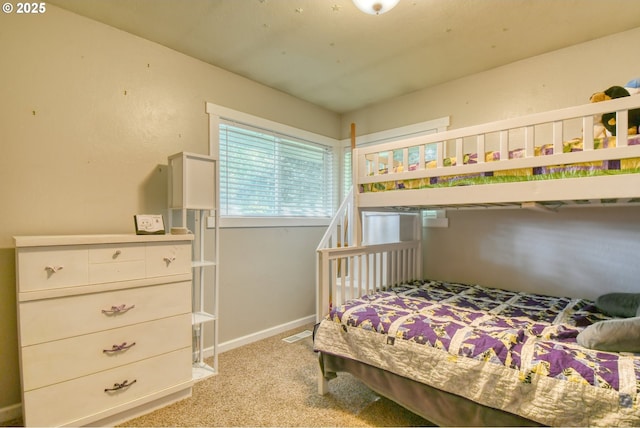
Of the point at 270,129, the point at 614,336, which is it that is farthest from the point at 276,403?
the point at 270,129

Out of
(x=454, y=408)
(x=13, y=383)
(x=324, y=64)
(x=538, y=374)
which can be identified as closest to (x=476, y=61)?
(x=324, y=64)

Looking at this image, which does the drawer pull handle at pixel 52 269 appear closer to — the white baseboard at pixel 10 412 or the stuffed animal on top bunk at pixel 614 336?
the white baseboard at pixel 10 412

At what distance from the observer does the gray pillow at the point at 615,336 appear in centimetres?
127

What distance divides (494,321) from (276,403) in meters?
1.35

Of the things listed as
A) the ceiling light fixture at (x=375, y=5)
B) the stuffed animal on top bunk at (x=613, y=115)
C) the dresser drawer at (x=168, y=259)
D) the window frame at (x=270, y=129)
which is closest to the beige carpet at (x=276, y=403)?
the dresser drawer at (x=168, y=259)

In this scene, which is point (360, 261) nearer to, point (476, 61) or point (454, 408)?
point (454, 408)

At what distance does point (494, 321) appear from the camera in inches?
67.3

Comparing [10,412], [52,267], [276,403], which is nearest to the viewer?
[52,267]

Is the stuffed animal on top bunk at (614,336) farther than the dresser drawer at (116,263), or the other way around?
the dresser drawer at (116,263)

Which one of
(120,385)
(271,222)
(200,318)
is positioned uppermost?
(271,222)

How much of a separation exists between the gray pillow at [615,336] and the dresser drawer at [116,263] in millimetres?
2247

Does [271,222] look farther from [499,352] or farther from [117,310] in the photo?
[499,352]

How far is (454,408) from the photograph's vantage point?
56.8 inches

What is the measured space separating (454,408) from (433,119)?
2453 mm
